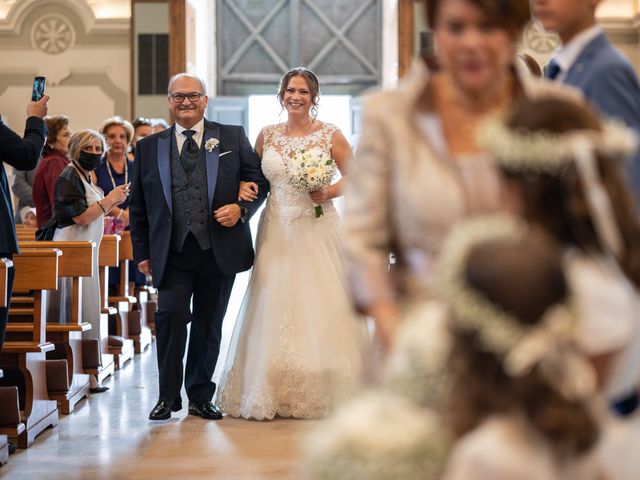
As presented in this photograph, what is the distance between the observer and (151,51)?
15.2 metres

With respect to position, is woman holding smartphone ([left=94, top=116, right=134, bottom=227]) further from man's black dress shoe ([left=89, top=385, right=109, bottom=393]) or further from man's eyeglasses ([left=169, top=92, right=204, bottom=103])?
man's eyeglasses ([left=169, top=92, right=204, bottom=103])

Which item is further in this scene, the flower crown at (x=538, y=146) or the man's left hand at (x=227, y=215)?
the man's left hand at (x=227, y=215)

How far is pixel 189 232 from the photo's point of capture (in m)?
6.18

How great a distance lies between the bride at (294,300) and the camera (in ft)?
20.5

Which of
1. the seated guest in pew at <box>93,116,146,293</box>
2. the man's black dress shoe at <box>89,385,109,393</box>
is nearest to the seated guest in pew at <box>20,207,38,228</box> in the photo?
the seated guest in pew at <box>93,116,146,293</box>

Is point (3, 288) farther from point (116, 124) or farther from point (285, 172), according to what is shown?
point (116, 124)

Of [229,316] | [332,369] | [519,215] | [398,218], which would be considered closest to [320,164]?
[332,369]

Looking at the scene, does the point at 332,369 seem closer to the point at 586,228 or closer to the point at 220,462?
the point at 220,462

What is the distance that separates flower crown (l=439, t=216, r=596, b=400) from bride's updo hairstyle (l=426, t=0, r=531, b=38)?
58cm

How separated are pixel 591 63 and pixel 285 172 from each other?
11.9 feet

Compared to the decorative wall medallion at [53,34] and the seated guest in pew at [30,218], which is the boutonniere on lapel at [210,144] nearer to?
the seated guest in pew at [30,218]

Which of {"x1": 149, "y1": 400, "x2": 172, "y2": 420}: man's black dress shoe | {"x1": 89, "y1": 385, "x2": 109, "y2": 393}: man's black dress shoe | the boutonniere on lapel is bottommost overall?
{"x1": 89, "y1": 385, "x2": 109, "y2": 393}: man's black dress shoe

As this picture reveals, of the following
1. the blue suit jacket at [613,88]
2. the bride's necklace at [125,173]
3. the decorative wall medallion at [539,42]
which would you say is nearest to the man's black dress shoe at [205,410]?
the bride's necklace at [125,173]

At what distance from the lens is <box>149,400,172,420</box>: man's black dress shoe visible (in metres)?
6.15
